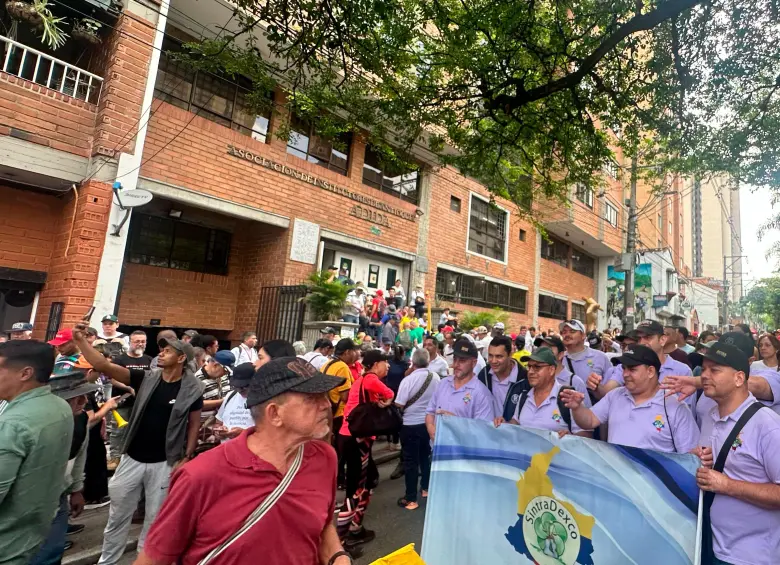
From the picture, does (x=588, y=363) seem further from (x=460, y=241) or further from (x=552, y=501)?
(x=460, y=241)

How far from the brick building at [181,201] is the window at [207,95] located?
0.03 metres

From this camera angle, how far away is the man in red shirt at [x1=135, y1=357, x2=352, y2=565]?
156 cm

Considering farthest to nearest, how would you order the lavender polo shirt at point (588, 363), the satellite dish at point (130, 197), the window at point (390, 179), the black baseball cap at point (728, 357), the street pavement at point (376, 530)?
the window at point (390, 179)
the satellite dish at point (130, 197)
the lavender polo shirt at point (588, 363)
the street pavement at point (376, 530)
the black baseball cap at point (728, 357)

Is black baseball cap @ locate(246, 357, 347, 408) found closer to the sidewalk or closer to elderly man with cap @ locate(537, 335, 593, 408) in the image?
elderly man with cap @ locate(537, 335, 593, 408)

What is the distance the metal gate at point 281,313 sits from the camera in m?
10.9

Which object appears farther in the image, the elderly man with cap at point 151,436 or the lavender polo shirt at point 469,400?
the lavender polo shirt at point 469,400

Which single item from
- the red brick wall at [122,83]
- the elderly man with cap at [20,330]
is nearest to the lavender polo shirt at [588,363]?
the elderly man with cap at [20,330]

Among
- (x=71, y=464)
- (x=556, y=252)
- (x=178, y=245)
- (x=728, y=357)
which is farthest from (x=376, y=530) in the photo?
(x=556, y=252)

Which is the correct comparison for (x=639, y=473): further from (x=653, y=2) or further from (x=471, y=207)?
(x=471, y=207)

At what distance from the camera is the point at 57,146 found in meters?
8.32

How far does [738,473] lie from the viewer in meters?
2.45

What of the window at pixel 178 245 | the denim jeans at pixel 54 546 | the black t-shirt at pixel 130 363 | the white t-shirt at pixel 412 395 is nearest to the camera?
the denim jeans at pixel 54 546

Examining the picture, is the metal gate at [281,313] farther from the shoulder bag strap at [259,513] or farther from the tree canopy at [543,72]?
the shoulder bag strap at [259,513]

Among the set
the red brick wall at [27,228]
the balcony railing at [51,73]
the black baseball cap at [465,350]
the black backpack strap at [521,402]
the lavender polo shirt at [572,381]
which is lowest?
the black backpack strap at [521,402]
